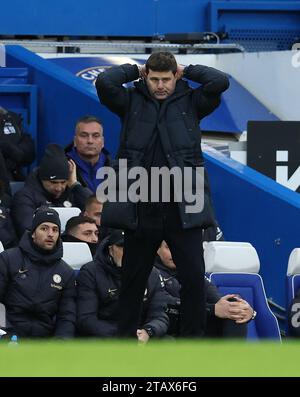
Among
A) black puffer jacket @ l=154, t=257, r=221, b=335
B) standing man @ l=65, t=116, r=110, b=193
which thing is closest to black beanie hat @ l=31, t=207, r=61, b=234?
black puffer jacket @ l=154, t=257, r=221, b=335

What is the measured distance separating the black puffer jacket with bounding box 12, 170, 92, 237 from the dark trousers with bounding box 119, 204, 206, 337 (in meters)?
3.21

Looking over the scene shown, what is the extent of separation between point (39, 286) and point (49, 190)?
237cm

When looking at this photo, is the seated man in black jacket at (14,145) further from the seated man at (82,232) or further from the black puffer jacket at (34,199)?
the seated man at (82,232)

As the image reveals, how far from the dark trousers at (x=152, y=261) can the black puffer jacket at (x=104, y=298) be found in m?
1.31

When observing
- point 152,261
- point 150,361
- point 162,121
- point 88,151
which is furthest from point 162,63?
point 88,151

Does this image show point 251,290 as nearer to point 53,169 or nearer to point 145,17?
point 53,169

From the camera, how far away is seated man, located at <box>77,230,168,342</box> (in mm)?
9953

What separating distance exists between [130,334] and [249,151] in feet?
19.4

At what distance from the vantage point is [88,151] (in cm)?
1287

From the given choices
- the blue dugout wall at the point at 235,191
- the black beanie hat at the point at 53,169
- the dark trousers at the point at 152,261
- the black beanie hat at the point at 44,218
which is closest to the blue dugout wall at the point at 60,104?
the blue dugout wall at the point at 235,191

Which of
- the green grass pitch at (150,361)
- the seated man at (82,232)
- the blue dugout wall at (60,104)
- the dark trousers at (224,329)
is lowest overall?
the dark trousers at (224,329)

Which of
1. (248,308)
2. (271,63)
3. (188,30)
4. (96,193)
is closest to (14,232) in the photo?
(96,193)

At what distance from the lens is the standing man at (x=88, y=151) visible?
12.8 m

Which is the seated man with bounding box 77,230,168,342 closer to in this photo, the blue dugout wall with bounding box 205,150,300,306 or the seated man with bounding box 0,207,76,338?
the seated man with bounding box 0,207,76,338
